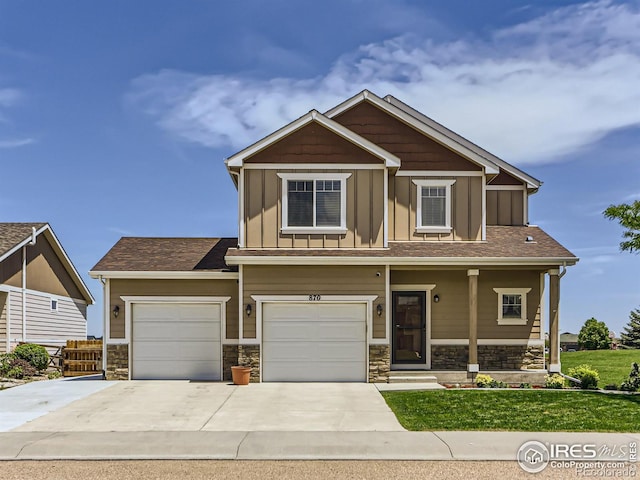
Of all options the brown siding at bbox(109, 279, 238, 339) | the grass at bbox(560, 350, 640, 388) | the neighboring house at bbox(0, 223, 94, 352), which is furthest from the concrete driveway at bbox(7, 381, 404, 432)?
the grass at bbox(560, 350, 640, 388)

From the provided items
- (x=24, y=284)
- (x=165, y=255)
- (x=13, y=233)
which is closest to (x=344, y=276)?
(x=165, y=255)

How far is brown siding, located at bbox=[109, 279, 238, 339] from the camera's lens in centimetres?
1652

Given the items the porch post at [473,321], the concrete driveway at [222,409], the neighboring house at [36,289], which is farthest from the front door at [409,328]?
the neighboring house at [36,289]

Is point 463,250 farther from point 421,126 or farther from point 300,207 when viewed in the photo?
point 300,207

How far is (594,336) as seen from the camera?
29812 mm

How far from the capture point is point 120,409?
478 inches

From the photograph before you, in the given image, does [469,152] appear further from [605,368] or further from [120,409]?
[120,409]

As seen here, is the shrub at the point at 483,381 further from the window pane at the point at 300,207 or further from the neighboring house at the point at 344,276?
the window pane at the point at 300,207

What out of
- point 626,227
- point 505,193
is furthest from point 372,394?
point 505,193

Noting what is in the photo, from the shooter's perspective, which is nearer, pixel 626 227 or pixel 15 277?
pixel 626 227

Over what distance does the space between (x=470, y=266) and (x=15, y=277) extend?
1576 centimetres

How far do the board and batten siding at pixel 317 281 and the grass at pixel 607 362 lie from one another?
248 inches

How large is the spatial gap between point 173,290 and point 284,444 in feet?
27.9

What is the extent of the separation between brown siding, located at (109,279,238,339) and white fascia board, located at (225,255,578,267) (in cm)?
144
